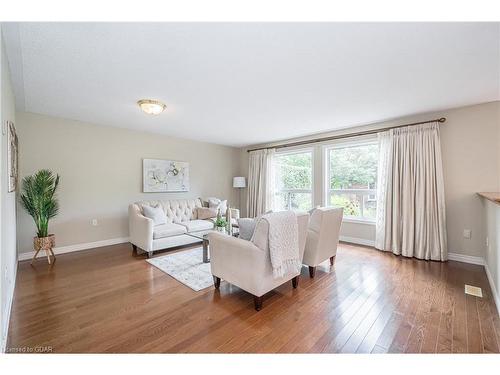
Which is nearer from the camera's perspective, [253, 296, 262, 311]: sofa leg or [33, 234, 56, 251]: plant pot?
[253, 296, 262, 311]: sofa leg

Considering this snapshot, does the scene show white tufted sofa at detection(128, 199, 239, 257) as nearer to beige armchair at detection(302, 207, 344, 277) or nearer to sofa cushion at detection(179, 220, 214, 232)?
sofa cushion at detection(179, 220, 214, 232)

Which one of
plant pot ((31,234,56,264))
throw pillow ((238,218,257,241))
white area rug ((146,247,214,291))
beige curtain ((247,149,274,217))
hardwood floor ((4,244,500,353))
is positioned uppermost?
beige curtain ((247,149,274,217))

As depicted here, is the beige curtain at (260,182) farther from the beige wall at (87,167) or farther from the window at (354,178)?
the beige wall at (87,167)

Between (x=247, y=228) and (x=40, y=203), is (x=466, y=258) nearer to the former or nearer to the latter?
(x=247, y=228)

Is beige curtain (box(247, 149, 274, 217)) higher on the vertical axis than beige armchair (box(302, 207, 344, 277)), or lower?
higher

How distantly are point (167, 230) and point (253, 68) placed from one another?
282 centimetres

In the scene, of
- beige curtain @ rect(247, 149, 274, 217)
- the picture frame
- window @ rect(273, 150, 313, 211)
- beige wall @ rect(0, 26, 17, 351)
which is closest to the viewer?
beige wall @ rect(0, 26, 17, 351)

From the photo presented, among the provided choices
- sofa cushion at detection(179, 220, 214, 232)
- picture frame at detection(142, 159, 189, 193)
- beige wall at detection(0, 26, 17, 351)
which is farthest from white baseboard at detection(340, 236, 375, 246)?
beige wall at detection(0, 26, 17, 351)

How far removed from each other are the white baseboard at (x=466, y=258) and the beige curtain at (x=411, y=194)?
13 centimetres

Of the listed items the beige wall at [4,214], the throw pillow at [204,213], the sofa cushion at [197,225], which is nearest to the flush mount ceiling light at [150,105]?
the beige wall at [4,214]

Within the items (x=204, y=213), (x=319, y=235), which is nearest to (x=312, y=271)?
(x=319, y=235)

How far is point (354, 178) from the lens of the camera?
4.34 meters

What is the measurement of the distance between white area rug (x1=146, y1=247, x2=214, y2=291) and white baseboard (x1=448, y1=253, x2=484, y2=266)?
3565 millimetres

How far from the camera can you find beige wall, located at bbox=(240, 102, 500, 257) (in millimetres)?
3006
